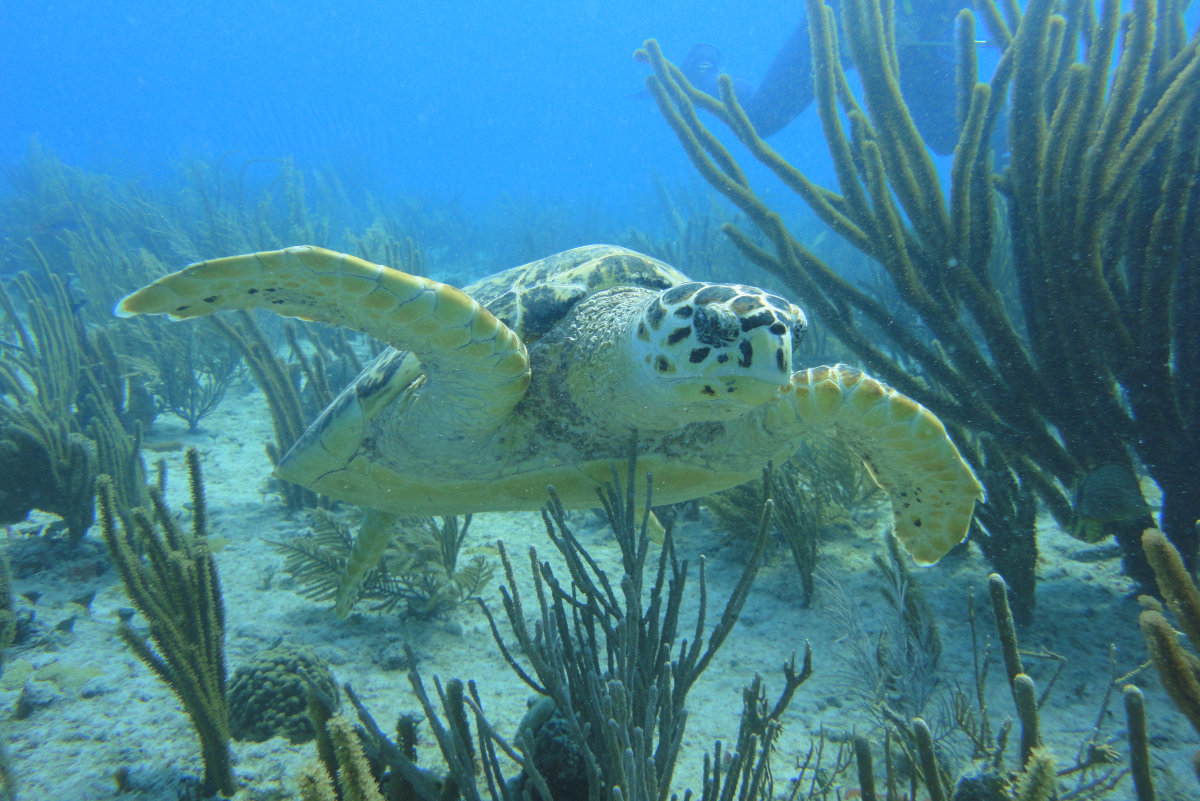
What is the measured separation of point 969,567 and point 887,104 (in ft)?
10.2

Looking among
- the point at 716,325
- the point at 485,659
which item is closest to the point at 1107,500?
the point at 716,325

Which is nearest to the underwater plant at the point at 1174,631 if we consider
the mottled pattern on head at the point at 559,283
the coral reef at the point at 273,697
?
the mottled pattern on head at the point at 559,283

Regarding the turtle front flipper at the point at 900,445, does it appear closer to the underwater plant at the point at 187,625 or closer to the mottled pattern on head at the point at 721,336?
the mottled pattern on head at the point at 721,336

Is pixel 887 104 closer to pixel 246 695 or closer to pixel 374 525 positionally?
pixel 374 525

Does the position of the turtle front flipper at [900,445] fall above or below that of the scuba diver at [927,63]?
below

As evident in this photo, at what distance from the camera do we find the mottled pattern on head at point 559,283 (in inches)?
112

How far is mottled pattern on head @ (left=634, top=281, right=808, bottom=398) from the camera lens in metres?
1.95

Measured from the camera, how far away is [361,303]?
2074 millimetres

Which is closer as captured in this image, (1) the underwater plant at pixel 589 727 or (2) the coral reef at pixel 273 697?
(1) the underwater plant at pixel 589 727

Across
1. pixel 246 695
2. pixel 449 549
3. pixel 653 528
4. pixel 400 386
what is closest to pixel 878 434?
pixel 653 528

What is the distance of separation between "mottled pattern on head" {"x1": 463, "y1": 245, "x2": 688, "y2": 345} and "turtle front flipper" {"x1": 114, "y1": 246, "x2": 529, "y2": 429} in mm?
537

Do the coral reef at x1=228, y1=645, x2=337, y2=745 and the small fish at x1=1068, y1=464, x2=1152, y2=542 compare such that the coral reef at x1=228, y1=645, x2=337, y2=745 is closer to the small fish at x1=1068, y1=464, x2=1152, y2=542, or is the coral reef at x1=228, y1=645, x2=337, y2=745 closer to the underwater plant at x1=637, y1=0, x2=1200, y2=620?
the underwater plant at x1=637, y1=0, x2=1200, y2=620

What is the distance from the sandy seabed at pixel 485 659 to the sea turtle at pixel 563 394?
2.00 feet

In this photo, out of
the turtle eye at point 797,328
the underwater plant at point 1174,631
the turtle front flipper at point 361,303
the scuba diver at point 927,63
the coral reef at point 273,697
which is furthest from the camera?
the scuba diver at point 927,63
